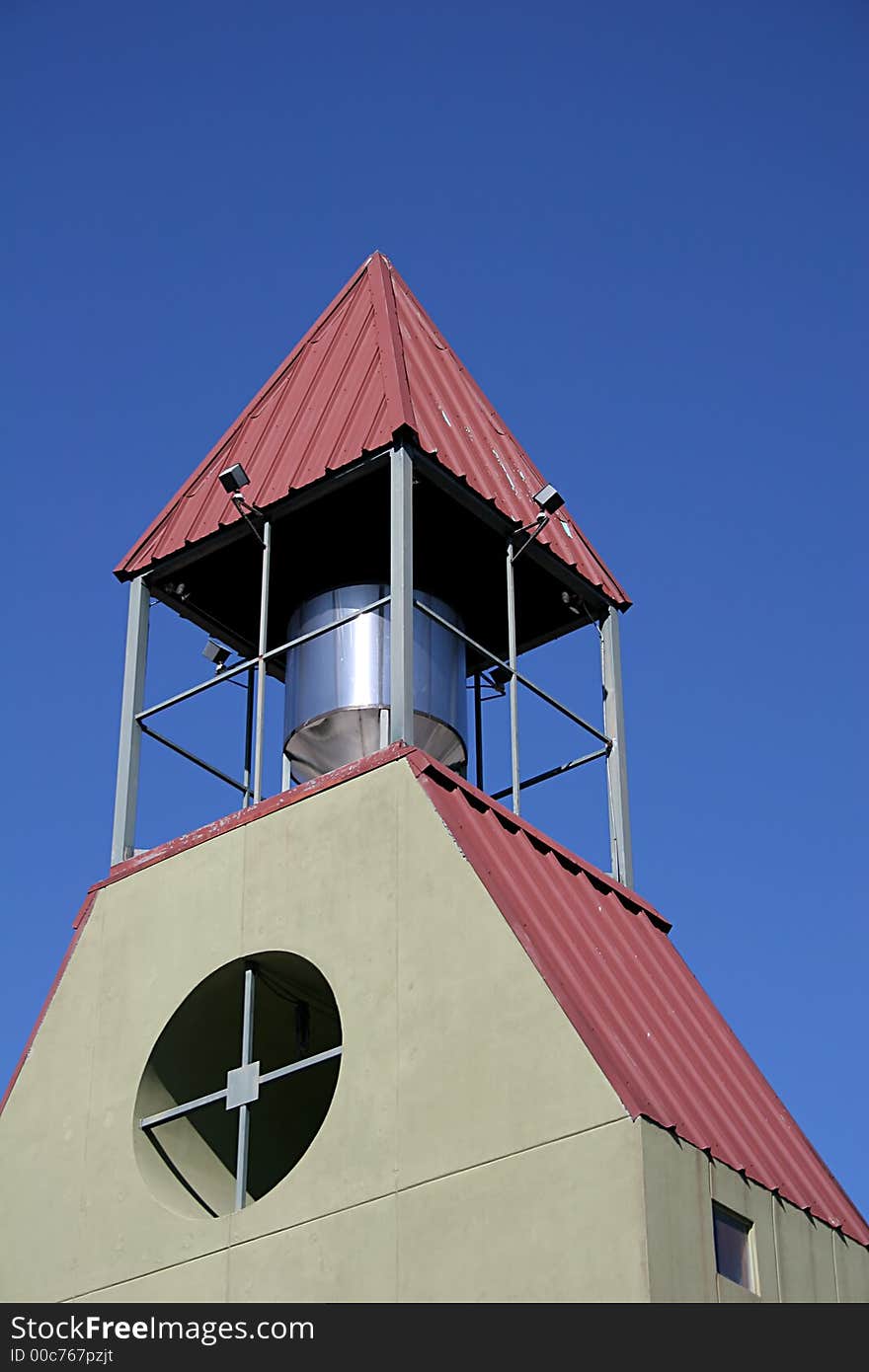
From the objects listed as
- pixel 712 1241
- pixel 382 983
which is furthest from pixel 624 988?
pixel 712 1241

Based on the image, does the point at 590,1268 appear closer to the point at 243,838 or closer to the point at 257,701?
the point at 243,838

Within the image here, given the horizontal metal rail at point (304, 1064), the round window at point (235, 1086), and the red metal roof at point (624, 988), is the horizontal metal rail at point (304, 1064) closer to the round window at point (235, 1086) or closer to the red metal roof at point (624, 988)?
the round window at point (235, 1086)

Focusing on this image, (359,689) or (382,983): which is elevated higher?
(359,689)

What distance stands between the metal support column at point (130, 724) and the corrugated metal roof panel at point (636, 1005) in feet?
11.6

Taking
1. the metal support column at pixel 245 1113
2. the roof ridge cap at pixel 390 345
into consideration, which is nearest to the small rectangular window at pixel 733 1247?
the metal support column at pixel 245 1113

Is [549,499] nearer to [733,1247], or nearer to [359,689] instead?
[359,689]

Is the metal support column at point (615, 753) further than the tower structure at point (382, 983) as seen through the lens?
Yes

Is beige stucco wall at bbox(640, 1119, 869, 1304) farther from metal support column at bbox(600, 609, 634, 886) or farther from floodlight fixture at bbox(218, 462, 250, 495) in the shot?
floodlight fixture at bbox(218, 462, 250, 495)

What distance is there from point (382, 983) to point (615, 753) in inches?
206

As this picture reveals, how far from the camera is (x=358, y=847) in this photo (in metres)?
17.1

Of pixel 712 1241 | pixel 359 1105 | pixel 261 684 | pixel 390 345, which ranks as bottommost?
pixel 712 1241

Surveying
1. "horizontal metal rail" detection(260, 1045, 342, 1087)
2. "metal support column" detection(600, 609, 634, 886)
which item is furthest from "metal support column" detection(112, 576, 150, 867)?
"metal support column" detection(600, 609, 634, 886)

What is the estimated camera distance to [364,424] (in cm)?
1950

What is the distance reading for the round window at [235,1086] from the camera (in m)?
17.0
